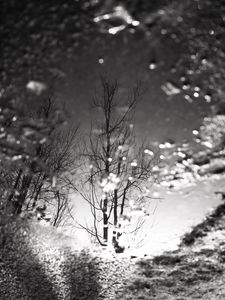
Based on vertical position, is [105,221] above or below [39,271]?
below

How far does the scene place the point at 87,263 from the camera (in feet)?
23.8

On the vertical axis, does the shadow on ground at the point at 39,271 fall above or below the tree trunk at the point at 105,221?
above

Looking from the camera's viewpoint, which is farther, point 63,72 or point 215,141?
point 215,141

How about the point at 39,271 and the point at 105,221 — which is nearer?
the point at 39,271

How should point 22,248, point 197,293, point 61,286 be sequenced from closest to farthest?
1. point 197,293
2. point 61,286
3. point 22,248

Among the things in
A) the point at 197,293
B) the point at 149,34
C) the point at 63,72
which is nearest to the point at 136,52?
the point at 149,34

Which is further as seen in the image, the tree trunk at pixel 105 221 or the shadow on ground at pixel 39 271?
the tree trunk at pixel 105 221

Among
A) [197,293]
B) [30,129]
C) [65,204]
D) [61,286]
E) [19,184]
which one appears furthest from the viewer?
[65,204]

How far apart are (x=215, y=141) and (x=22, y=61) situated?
1.89 meters

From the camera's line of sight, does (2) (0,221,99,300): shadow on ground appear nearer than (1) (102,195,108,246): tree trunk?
Yes

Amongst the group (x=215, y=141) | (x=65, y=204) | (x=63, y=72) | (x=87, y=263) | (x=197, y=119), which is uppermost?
(x=63, y=72)

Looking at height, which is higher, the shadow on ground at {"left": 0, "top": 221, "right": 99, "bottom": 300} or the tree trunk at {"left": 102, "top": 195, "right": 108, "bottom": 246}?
the shadow on ground at {"left": 0, "top": 221, "right": 99, "bottom": 300}

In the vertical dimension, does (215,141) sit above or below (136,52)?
below

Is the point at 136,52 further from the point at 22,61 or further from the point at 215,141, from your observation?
the point at 215,141
